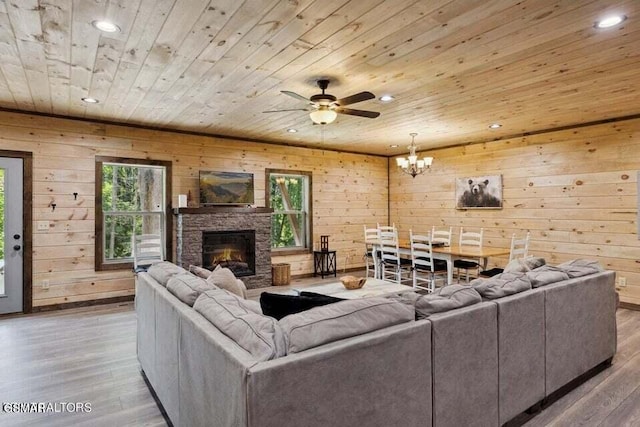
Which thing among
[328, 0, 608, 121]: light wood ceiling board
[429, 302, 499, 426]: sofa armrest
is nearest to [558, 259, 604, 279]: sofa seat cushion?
[429, 302, 499, 426]: sofa armrest

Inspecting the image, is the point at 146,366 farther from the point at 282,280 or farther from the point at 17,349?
the point at 282,280

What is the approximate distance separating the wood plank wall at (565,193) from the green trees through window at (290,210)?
2.66 m

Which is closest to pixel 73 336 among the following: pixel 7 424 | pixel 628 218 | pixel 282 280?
pixel 7 424

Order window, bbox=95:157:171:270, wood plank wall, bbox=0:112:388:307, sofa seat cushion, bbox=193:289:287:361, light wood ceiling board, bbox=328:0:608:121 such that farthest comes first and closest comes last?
window, bbox=95:157:171:270 → wood plank wall, bbox=0:112:388:307 → light wood ceiling board, bbox=328:0:608:121 → sofa seat cushion, bbox=193:289:287:361

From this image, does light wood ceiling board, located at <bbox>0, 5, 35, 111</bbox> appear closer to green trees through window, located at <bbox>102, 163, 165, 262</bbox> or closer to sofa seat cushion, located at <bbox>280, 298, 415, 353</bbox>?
green trees through window, located at <bbox>102, 163, 165, 262</bbox>

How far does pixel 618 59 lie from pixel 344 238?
17.4 ft

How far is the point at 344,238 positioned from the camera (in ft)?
25.2

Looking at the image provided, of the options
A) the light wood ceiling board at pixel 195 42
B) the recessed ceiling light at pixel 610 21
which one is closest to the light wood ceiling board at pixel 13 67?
the light wood ceiling board at pixel 195 42

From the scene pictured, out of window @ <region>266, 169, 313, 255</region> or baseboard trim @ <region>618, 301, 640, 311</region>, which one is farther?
window @ <region>266, 169, 313, 255</region>

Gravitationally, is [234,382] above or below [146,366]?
above

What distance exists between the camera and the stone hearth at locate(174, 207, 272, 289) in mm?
5633

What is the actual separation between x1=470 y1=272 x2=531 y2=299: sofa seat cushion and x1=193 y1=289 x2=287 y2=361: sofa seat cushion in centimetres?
134

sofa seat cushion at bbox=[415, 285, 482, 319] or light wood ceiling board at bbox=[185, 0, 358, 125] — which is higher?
light wood ceiling board at bbox=[185, 0, 358, 125]

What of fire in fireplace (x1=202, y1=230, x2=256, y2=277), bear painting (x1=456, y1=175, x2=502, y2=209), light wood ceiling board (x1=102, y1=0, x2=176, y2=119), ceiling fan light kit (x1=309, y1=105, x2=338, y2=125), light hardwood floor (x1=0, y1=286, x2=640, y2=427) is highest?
light wood ceiling board (x1=102, y1=0, x2=176, y2=119)
